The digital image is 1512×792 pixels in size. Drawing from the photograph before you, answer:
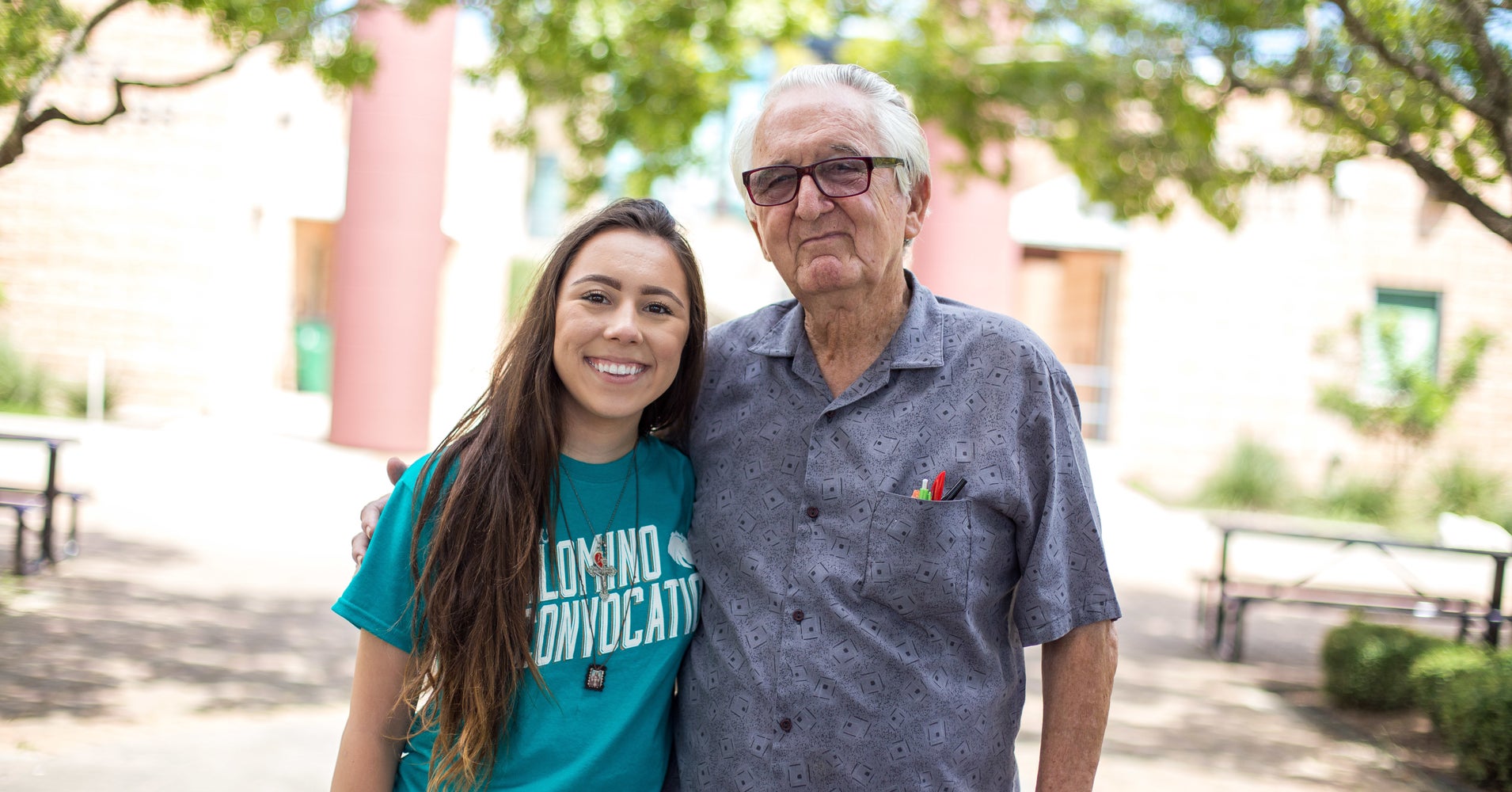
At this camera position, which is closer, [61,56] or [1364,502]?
[61,56]

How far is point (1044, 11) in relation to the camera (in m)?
9.39

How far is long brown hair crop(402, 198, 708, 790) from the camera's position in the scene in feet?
6.63

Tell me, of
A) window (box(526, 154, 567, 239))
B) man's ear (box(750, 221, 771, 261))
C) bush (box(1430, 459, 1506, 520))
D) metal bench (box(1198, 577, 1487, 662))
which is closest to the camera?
man's ear (box(750, 221, 771, 261))

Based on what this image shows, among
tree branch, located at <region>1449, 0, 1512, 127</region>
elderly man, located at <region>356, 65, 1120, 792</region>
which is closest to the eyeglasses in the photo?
elderly man, located at <region>356, 65, 1120, 792</region>

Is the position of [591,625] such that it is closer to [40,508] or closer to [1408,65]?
[1408,65]

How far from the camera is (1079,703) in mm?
2074

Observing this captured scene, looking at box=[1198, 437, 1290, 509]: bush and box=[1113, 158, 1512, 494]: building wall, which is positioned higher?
box=[1113, 158, 1512, 494]: building wall

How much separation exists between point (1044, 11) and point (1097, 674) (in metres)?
8.28

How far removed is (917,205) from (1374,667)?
6.08 metres

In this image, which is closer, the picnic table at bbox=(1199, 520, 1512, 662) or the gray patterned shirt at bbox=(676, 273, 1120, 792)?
the gray patterned shirt at bbox=(676, 273, 1120, 792)

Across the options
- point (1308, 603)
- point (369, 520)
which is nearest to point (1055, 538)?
point (369, 520)

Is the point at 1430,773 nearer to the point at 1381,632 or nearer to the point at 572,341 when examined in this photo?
the point at 1381,632

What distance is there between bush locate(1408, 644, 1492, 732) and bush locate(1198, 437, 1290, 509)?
9.70 m

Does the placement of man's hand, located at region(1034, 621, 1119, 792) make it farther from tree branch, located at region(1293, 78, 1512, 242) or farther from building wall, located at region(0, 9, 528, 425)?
building wall, located at region(0, 9, 528, 425)
